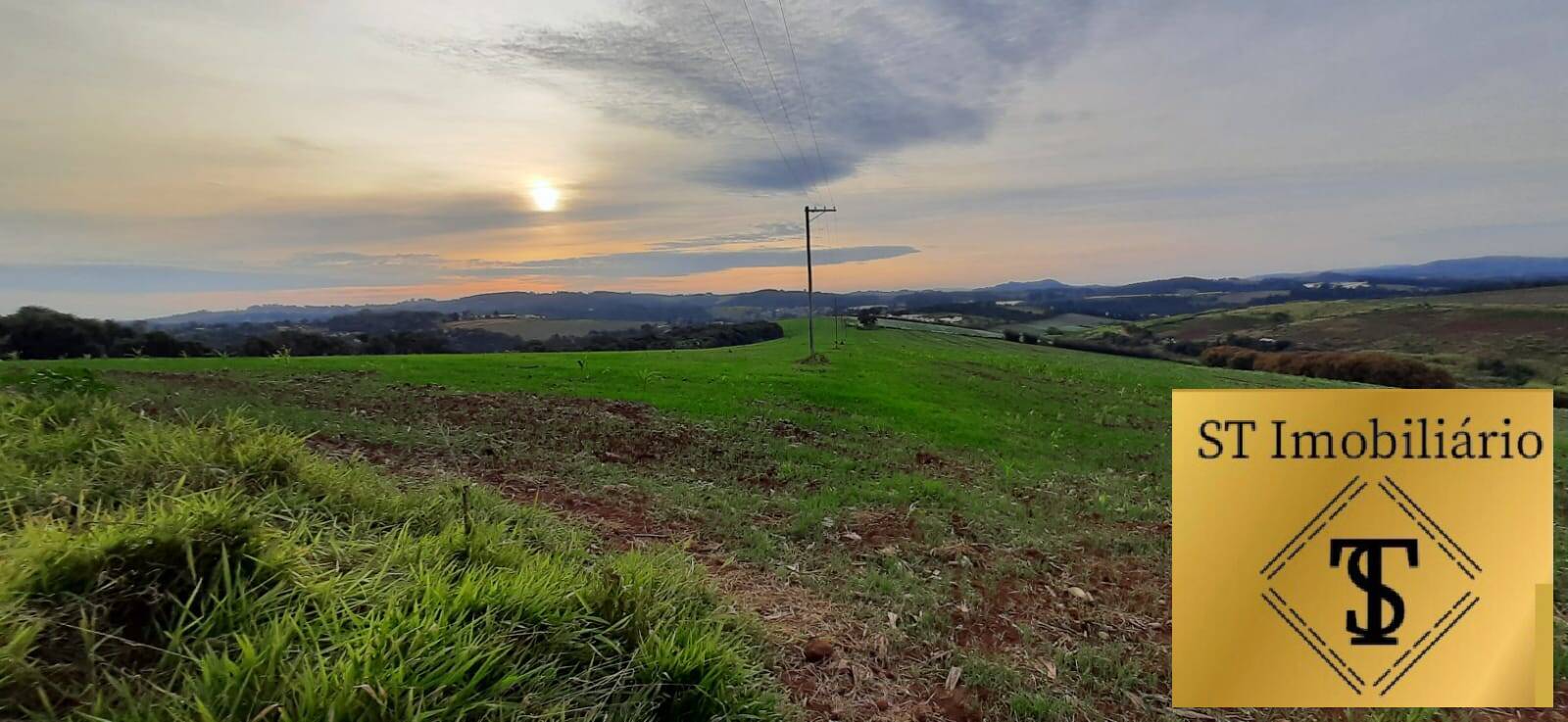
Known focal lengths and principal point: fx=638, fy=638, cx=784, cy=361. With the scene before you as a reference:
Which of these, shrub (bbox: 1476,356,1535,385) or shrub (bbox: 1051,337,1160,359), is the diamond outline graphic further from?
shrub (bbox: 1051,337,1160,359)

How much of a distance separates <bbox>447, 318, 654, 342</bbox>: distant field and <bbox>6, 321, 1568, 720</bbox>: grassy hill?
3145 cm

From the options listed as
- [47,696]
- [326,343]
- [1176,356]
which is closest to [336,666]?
[47,696]

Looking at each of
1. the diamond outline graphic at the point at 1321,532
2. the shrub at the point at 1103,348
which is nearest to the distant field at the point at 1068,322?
the shrub at the point at 1103,348

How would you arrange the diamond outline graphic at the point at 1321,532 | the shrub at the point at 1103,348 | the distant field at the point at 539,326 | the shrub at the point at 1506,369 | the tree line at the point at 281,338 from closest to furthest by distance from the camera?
the diamond outline graphic at the point at 1321,532
the shrub at the point at 1506,369
the tree line at the point at 281,338
the shrub at the point at 1103,348
the distant field at the point at 539,326

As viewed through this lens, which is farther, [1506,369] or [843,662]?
[1506,369]

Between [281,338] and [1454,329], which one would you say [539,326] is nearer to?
[281,338]

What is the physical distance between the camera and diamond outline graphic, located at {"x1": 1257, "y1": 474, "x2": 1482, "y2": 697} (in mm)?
3246

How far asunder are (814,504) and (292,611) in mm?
6037

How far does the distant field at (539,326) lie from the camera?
50406 millimetres

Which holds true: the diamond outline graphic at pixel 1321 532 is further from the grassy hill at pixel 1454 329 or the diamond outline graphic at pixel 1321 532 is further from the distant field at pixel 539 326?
the distant field at pixel 539 326

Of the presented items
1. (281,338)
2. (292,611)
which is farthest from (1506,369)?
(281,338)

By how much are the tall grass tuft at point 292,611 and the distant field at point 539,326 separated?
46.2 m

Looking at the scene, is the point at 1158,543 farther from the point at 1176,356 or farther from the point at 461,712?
the point at 1176,356

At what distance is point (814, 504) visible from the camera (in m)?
8.00
